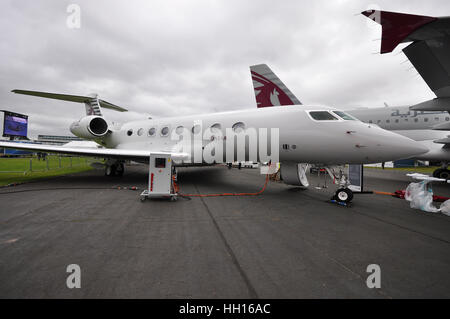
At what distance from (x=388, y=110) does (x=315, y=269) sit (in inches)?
554

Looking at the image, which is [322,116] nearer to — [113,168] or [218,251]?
[218,251]

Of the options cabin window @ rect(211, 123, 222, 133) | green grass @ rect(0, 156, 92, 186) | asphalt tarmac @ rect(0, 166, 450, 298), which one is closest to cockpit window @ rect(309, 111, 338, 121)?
asphalt tarmac @ rect(0, 166, 450, 298)

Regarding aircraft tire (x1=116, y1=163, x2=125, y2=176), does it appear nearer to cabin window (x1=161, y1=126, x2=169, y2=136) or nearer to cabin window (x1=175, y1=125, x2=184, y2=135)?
cabin window (x1=161, y1=126, x2=169, y2=136)

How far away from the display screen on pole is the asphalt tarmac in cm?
3097

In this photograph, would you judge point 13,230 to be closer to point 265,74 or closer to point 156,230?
point 156,230

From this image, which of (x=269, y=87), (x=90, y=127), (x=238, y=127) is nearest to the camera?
(x=238, y=127)

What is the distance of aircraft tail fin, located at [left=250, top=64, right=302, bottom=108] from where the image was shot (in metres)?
13.5

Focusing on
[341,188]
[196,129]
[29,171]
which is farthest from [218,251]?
[29,171]

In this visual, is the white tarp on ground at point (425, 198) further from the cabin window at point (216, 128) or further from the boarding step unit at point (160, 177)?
the boarding step unit at point (160, 177)

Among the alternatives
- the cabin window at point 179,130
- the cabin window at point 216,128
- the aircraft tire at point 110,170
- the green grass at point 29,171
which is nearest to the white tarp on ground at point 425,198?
the cabin window at point 216,128

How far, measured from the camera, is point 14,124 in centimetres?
2556

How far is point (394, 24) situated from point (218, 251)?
4.53 meters

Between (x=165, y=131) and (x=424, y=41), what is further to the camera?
(x=165, y=131)

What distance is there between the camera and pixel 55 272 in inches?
72.9
